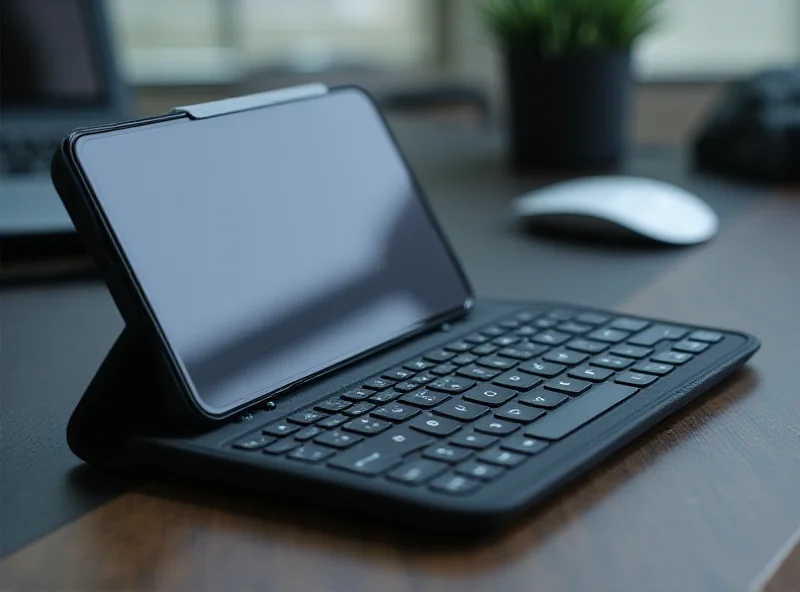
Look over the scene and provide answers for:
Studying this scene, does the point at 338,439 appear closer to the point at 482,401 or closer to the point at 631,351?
the point at 482,401

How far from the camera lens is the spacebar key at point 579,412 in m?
0.45

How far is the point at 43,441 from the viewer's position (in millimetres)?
517

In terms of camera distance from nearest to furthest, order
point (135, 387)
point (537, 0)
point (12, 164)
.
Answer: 1. point (135, 387)
2. point (12, 164)
3. point (537, 0)

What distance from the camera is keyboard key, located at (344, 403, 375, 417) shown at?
18.9 inches

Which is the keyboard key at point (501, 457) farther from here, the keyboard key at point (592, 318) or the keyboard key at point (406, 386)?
the keyboard key at point (592, 318)

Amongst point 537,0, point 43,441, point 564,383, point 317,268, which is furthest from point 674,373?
point 537,0

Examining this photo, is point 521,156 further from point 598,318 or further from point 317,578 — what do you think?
point 317,578

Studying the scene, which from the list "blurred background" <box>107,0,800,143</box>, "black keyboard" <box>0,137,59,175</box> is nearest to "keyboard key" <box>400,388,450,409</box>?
"black keyboard" <box>0,137,59,175</box>

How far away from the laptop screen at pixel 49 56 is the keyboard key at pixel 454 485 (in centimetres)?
77

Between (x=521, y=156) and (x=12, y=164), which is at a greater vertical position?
(x=12, y=164)

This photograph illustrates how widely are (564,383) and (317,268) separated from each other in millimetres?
150

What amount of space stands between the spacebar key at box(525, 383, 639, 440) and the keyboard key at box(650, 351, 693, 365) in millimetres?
47

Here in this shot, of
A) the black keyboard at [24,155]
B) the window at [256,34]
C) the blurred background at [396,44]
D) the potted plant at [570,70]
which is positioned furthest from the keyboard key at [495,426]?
the window at [256,34]

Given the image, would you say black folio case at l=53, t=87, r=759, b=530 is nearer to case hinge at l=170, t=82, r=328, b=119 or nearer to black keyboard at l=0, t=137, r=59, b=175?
case hinge at l=170, t=82, r=328, b=119
